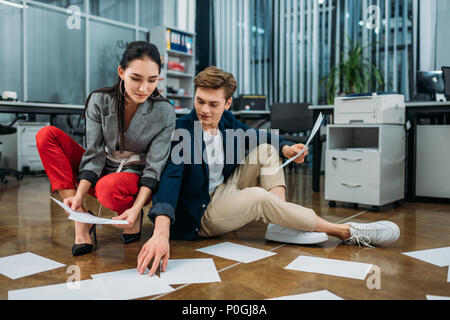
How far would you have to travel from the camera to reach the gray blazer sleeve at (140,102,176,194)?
1.51m

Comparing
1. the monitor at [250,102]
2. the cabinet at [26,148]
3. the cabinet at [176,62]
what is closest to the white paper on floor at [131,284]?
the cabinet at [26,148]

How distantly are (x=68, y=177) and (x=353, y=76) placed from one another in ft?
13.1

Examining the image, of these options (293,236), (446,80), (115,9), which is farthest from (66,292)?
(115,9)

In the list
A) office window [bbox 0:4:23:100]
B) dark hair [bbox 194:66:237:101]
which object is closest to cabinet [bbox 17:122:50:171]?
office window [bbox 0:4:23:100]

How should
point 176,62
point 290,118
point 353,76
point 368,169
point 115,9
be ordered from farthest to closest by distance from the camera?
1. point 176,62
2. point 115,9
3. point 353,76
4. point 290,118
5. point 368,169

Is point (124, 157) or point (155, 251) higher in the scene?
point (124, 157)

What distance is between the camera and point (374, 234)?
169cm

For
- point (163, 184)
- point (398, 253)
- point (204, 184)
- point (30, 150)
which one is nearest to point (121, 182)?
point (163, 184)

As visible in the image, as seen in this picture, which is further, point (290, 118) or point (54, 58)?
point (54, 58)

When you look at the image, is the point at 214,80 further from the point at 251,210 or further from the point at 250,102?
the point at 250,102

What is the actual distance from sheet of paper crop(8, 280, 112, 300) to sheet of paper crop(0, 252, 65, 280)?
178 millimetres

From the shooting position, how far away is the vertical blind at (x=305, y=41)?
197 inches

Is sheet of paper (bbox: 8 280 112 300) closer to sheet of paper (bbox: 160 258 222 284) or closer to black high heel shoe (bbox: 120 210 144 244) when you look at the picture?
sheet of paper (bbox: 160 258 222 284)

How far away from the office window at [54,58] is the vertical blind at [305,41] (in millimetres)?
2276
